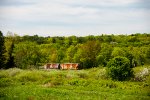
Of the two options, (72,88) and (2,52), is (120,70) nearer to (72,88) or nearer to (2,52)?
(72,88)

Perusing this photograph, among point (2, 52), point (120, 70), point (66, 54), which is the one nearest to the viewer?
point (120, 70)

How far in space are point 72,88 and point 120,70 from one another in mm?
12682

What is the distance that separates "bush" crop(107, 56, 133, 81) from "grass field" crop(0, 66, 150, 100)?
4.70 feet

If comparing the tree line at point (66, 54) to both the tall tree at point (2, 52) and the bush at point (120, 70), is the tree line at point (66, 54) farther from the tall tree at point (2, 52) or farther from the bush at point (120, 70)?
the bush at point (120, 70)

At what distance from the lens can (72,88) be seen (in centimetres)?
4584

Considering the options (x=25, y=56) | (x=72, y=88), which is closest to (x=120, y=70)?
(x=72, y=88)

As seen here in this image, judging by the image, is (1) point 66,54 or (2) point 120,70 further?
(1) point 66,54

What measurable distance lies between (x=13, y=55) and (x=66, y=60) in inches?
1353

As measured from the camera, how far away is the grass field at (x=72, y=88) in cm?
3684

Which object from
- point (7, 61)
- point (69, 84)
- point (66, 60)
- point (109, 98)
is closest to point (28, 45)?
point (7, 61)

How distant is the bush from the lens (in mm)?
55062

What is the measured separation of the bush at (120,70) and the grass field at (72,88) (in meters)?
1.43

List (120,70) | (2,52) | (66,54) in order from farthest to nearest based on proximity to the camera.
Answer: (66,54), (2,52), (120,70)

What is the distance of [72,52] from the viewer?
391 feet
